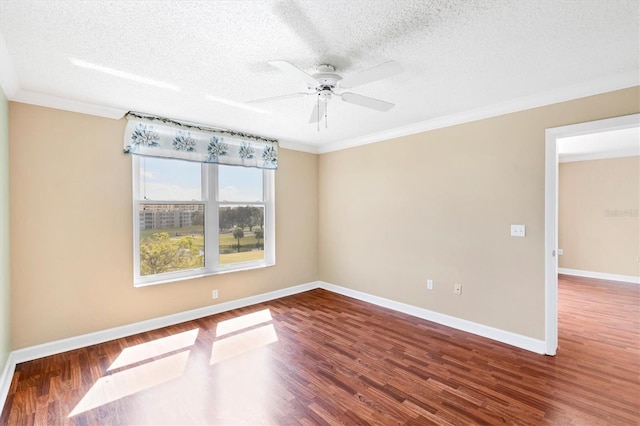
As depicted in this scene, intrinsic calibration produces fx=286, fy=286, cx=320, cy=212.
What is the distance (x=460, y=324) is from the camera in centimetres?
337

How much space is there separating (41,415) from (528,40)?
4.15 metres

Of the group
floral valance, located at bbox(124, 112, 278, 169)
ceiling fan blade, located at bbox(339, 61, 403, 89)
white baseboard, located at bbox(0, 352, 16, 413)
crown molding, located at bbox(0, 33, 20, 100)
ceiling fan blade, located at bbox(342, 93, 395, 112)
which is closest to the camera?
ceiling fan blade, located at bbox(339, 61, 403, 89)

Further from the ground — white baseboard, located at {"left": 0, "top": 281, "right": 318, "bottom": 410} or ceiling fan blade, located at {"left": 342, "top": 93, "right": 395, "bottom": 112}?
ceiling fan blade, located at {"left": 342, "top": 93, "right": 395, "bottom": 112}

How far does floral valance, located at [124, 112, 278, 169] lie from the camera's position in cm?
322

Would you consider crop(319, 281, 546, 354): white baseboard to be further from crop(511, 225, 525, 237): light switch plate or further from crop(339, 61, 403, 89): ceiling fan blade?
crop(339, 61, 403, 89): ceiling fan blade

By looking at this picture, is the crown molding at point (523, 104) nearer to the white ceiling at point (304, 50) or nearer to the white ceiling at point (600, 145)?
the white ceiling at point (304, 50)

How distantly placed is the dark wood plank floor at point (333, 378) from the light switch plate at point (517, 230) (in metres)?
1.15

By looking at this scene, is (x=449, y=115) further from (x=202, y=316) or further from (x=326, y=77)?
(x=202, y=316)

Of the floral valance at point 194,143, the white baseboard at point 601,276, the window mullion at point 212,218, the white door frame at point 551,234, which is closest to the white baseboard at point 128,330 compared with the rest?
the window mullion at point 212,218

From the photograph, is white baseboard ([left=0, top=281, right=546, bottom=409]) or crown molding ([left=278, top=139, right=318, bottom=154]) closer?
white baseboard ([left=0, top=281, right=546, bottom=409])

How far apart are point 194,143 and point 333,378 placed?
3.11m

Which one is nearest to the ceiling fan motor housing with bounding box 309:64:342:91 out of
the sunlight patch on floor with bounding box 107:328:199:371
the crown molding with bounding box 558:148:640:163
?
the sunlight patch on floor with bounding box 107:328:199:371

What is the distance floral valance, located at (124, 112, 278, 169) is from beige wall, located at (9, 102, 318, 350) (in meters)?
0.18

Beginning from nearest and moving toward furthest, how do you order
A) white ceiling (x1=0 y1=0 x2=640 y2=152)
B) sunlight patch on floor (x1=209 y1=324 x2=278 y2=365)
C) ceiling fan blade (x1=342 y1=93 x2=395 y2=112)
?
white ceiling (x1=0 y1=0 x2=640 y2=152)
ceiling fan blade (x1=342 y1=93 x2=395 y2=112)
sunlight patch on floor (x1=209 y1=324 x2=278 y2=365)
